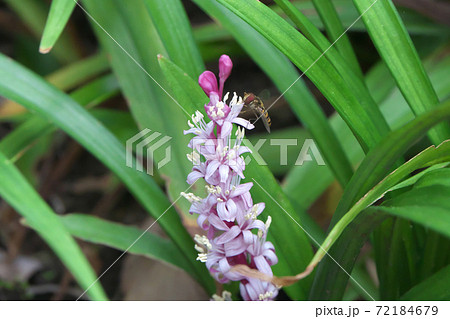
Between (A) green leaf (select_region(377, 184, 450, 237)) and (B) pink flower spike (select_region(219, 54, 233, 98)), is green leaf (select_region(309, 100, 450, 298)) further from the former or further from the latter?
(B) pink flower spike (select_region(219, 54, 233, 98))

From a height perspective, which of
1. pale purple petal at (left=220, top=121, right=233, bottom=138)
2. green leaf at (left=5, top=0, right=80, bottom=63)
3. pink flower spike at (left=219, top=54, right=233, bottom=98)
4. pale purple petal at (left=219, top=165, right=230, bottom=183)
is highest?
green leaf at (left=5, top=0, right=80, bottom=63)

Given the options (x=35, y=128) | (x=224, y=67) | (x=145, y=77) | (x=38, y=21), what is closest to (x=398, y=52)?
(x=224, y=67)

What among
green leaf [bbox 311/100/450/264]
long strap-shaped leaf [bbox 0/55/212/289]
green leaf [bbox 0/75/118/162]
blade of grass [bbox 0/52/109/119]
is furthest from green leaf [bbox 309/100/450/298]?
blade of grass [bbox 0/52/109/119]

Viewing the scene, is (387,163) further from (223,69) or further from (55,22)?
(55,22)

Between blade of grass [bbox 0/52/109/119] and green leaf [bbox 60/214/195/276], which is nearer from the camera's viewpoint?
green leaf [bbox 60/214/195/276]

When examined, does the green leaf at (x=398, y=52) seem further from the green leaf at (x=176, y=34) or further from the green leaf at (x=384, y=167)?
the green leaf at (x=176, y=34)

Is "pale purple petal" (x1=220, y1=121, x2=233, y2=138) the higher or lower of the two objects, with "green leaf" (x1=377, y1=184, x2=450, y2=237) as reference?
higher
